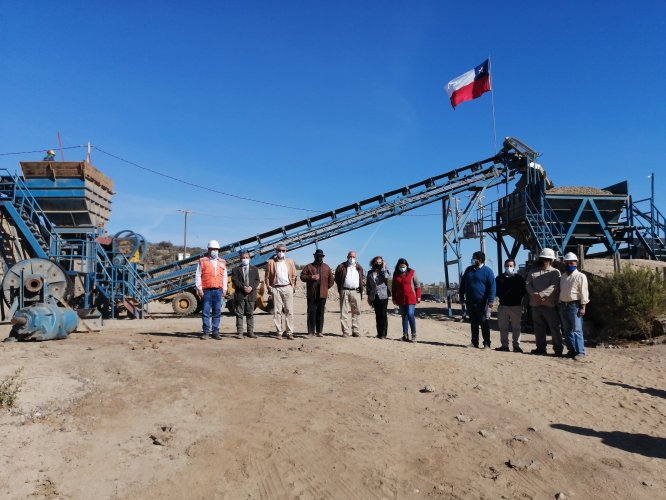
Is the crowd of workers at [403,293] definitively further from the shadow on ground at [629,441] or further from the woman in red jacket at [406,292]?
the shadow on ground at [629,441]

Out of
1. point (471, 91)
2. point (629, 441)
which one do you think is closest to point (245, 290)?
point (629, 441)

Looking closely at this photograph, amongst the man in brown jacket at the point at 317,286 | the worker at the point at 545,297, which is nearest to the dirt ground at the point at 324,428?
the worker at the point at 545,297


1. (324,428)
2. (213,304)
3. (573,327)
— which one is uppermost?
(213,304)

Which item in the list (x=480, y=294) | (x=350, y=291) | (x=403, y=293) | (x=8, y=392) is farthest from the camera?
(x=350, y=291)

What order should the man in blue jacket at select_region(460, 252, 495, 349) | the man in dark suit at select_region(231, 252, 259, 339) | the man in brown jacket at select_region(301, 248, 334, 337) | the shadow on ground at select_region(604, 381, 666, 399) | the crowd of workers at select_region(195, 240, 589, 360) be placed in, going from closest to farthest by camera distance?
1. the shadow on ground at select_region(604, 381, 666, 399)
2. the crowd of workers at select_region(195, 240, 589, 360)
3. the man in blue jacket at select_region(460, 252, 495, 349)
4. the man in dark suit at select_region(231, 252, 259, 339)
5. the man in brown jacket at select_region(301, 248, 334, 337)

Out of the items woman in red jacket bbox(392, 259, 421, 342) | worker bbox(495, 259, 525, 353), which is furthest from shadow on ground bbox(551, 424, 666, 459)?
woman in red jacket bbox(392, 259, 421, 342)

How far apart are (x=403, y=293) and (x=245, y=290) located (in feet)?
10.3

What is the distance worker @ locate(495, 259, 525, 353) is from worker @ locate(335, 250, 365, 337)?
2747 millimetres

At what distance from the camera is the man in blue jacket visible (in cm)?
885

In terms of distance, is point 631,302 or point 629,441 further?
point 631,302

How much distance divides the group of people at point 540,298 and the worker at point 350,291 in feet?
7.10

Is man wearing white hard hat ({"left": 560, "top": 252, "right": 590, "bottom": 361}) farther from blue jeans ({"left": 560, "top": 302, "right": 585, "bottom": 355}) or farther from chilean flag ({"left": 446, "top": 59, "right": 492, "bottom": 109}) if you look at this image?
chilean flag ({"left": 446, "top": 59, "right": 492, "bottom": 109})

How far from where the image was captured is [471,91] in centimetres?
2044

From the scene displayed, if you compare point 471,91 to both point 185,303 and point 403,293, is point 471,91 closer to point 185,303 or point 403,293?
point 403,293
